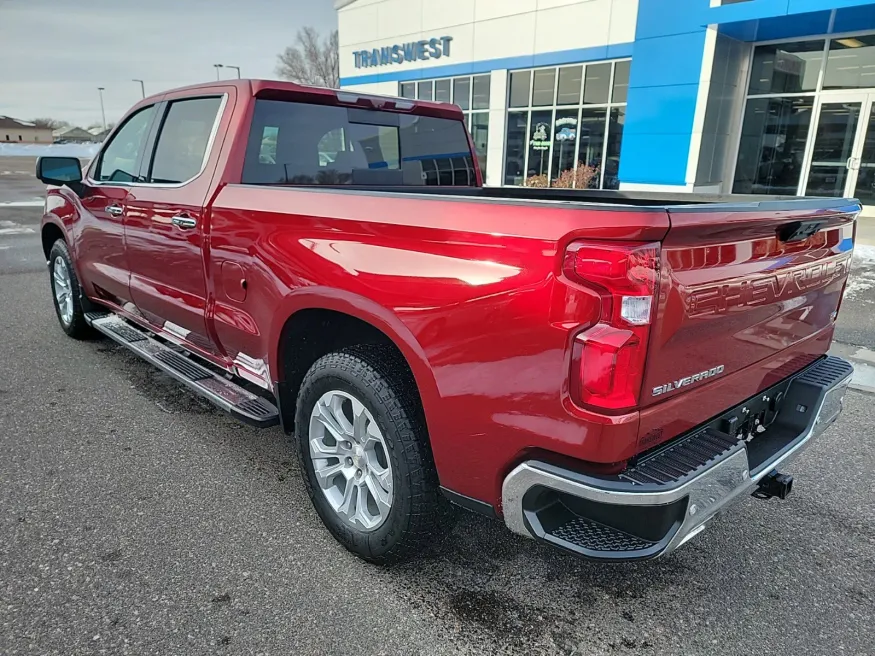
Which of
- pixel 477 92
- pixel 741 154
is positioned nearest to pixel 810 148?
pixel 741 154

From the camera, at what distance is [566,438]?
1.83m

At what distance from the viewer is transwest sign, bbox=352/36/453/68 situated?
778 inches

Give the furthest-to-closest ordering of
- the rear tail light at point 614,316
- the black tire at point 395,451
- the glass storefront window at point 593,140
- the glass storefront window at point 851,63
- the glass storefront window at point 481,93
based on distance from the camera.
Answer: the glass storefront window at point 481,93 < the glass storefront window at point 593,140 < the glass storefront window at point 851,63 < the black tire at point 395,451 < the rear tail light at point 614,316

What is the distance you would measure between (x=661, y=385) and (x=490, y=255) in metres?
0.65

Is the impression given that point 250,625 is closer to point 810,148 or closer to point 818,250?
point 818,250

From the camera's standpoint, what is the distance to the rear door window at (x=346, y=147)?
3.26 meters

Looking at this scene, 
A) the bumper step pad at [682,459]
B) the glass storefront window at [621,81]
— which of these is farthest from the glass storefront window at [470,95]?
the bumper step pad at [682,459]

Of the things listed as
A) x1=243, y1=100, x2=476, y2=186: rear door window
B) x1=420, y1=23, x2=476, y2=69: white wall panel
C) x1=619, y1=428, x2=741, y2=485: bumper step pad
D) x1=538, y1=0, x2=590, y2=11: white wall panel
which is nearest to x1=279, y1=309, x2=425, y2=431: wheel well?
x1=243, y1=100, x2=476, y2=186: rear door window

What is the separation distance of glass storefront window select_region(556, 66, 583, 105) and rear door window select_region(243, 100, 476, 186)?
14173 mm

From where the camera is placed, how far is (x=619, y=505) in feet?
5.87

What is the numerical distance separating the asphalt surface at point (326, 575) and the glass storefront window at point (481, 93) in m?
17.6

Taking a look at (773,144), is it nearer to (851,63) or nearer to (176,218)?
(851,63)

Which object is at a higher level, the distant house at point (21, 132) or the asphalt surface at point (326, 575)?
the distant house at point (21, 132)

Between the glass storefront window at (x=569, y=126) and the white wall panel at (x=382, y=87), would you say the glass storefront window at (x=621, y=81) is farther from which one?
the white wall panel at (x=382, y=87)
